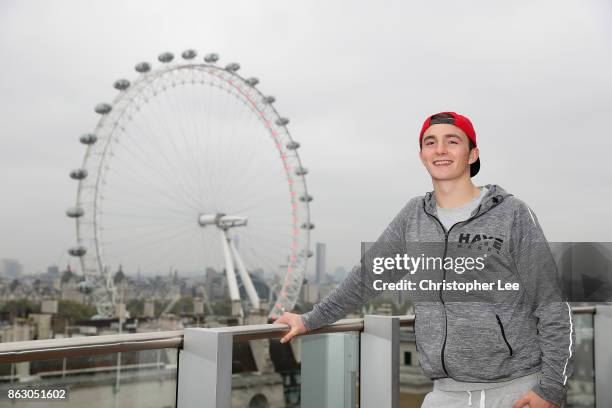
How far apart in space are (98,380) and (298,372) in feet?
2.61

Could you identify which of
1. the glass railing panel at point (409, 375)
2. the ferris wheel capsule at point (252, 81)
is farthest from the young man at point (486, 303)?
the ferris wheel capsule at point (252, 81)

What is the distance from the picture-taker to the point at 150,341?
1.76 meters

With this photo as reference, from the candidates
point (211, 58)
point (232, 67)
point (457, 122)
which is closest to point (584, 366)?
point (457, 122)

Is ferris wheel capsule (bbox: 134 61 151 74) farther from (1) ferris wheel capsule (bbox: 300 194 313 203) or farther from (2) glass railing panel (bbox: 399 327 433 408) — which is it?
(2) glass railing panel (bbox: 399 327 433 408)

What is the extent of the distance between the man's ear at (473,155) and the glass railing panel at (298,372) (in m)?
0.82

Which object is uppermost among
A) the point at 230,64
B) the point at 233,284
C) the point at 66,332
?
the point at 230,64

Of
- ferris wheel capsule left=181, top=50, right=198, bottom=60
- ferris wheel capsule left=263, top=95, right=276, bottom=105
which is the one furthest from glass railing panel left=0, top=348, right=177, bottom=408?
ferris wheel capsule left=263, top=95, right=276, bottom=105

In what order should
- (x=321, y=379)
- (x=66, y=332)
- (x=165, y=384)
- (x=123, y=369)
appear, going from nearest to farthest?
(x=123, y=369) → (x=165, y=384) → (x=321, y=379) → (x=66, y=332)

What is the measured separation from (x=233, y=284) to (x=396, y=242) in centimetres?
2214

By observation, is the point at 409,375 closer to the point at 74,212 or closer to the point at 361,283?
the point at 361,283

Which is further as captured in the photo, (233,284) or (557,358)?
(233,284)

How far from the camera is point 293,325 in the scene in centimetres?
206

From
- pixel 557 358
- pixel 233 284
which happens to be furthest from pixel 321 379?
pixel 233 284

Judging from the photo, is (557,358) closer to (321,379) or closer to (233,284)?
(321,379)
